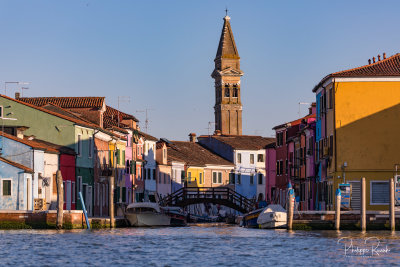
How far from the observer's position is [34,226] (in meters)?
57.4

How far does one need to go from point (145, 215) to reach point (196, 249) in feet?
83.8

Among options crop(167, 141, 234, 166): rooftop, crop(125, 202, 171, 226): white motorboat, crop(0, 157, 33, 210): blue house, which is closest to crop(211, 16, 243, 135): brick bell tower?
crop(167, 141, 234, 166): rooftop

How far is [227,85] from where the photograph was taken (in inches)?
6265

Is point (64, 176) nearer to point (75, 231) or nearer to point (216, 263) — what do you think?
point (75, 231)

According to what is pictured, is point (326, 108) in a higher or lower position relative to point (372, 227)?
higher

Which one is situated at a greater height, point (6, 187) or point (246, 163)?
point (246, 163)

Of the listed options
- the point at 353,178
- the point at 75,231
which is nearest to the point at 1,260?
the point at 75,231

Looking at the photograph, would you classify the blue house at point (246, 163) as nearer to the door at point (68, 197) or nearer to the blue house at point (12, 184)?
the door at point (68, 197)

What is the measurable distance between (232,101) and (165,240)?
108 meters

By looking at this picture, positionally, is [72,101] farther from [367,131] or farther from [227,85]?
[227,85]

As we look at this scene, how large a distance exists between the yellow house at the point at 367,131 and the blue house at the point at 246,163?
194 ft

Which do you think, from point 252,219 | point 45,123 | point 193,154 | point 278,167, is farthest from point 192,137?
point 252,219

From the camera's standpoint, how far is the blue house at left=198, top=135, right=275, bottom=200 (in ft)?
404

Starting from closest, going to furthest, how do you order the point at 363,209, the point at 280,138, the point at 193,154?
1. the point at 363,209
2. the point at 280,138
3. the point at 193,154
